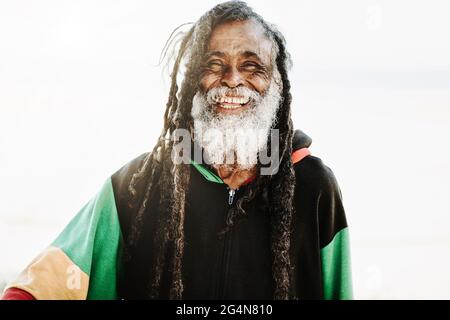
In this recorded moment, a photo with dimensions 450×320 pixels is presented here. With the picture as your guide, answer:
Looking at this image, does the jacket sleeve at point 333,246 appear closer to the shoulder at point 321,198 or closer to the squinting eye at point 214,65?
the shoulder at point 321,198

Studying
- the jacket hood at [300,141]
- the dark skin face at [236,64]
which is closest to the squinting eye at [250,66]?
the dark skin face at [236,64]

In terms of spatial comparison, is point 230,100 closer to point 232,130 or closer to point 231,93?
point 231,93

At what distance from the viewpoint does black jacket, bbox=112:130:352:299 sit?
7.07 feet

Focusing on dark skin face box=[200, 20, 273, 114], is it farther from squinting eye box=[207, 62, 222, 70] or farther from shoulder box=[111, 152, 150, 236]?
shoulder box=[111, 152, 150, 236]

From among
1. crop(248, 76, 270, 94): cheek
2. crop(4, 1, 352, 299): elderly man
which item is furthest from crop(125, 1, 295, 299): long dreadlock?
crop(248, 76, 270, 94): cheek

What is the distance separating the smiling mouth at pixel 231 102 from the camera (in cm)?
225

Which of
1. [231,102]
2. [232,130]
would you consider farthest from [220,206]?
[231,102]

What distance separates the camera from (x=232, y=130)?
7.52 feet

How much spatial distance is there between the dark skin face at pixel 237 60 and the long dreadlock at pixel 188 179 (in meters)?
0.04

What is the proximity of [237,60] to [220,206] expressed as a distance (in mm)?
621

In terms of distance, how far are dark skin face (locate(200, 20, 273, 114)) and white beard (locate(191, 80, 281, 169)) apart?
3 cm
